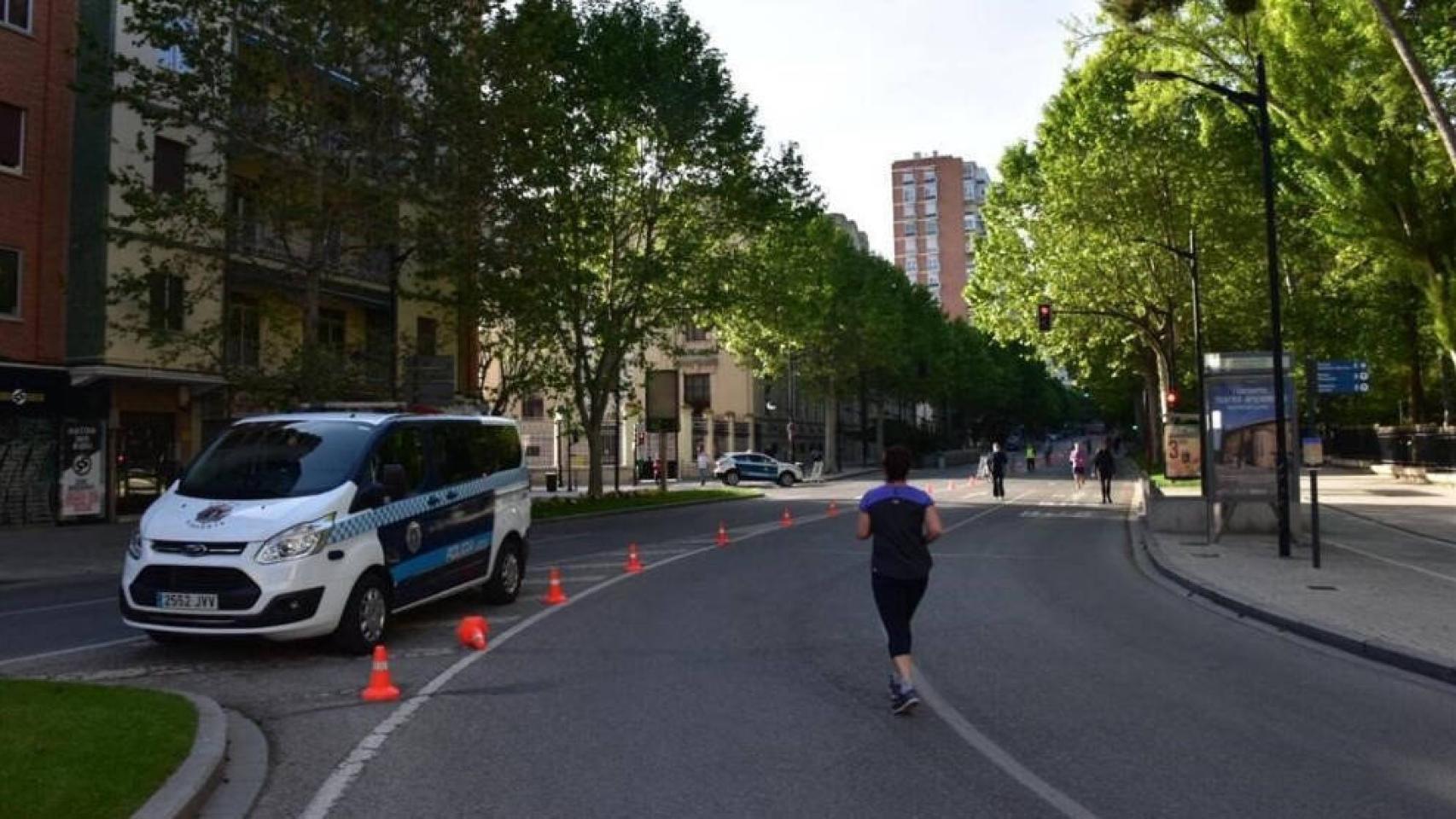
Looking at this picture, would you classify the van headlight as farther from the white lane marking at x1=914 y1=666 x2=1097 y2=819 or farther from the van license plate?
the white lane marking at x1=914 y1=666 x2=1097 y2=819

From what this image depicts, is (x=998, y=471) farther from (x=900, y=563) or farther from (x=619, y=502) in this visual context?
(x=900, y=563)

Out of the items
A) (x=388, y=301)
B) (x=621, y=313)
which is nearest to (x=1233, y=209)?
(x=621, y=313)

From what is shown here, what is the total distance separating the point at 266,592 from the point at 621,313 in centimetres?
2541

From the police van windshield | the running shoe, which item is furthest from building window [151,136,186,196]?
the running shoe

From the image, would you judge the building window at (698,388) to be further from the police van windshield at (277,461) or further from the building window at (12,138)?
the police van windshield at (277,461)

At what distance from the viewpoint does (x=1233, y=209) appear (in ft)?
128

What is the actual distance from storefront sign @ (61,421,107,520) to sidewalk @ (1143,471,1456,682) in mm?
22481

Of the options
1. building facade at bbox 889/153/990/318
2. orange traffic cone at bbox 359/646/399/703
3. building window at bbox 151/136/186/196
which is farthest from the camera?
building facade at bbox 889/153/990/318

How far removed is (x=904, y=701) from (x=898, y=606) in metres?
0.59

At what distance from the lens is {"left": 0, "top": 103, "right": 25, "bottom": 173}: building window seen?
23422mm

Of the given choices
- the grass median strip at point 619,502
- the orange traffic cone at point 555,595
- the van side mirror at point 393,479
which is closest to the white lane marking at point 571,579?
the orange traffic cone at point 555,595

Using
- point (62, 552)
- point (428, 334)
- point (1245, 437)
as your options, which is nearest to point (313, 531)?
point (62, 552)

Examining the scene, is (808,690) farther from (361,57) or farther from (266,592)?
(361,57)

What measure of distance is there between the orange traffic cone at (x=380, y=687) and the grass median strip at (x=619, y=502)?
2033cm
